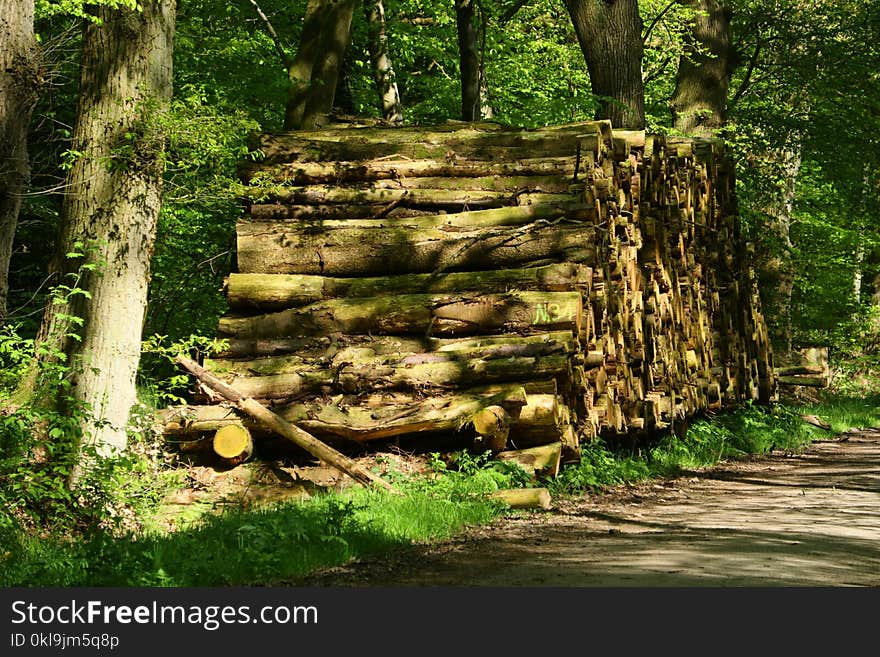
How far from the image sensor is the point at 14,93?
1003 centimetres

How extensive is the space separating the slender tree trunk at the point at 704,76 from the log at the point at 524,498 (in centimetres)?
1503

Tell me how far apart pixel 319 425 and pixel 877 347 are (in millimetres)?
26994

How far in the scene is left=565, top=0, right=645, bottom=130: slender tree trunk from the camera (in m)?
18.2

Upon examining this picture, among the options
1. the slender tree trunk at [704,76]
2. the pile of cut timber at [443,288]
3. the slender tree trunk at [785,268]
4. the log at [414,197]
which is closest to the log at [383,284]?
the pile of cut timber at [443,288]

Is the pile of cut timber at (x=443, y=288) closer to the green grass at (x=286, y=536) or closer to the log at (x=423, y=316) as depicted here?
the log at (x=423, y=316)

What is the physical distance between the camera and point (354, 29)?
2425cm

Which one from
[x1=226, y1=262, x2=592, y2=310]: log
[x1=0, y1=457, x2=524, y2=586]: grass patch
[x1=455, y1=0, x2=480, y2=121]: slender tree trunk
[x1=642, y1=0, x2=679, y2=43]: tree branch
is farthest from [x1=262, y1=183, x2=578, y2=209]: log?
[x1=642, y1=0, x2=679, y2=43]: tree branch

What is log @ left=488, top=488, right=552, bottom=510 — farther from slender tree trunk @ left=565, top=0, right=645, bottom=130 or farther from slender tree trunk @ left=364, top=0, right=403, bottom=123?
slender tree trunk @ left=364, top=0, right=403, bottom=123

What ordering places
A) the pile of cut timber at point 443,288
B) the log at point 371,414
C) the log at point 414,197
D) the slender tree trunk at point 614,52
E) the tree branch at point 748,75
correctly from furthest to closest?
the tree branch at point 748,75, the slender tree trunk at point 614,52, the log at point 414,197, the pile of cut timber at point 443,288, the log at point 371,414

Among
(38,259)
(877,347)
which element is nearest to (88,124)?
(38,259)

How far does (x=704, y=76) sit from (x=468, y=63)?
5.82 meters

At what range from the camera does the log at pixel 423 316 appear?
11.7 m

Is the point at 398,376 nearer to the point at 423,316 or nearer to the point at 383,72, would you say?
the point at 423,316

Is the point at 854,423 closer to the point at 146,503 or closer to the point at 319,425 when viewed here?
the point at 319,425
